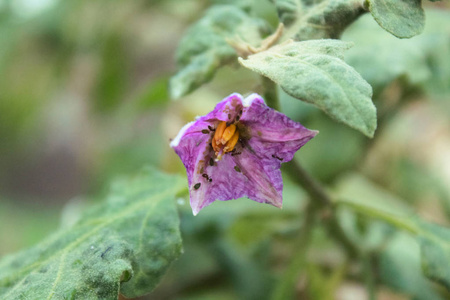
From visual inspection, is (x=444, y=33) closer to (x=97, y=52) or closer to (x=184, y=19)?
(x=184, y=19)

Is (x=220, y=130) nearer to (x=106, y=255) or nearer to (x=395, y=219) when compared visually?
(x=106, y=255)

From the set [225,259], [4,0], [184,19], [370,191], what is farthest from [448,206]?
[4,0]

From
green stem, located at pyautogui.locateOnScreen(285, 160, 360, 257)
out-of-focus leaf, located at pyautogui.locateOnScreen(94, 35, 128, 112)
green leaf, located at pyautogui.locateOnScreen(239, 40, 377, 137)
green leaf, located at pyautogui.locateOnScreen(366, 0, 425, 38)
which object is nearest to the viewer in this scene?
green leaf, located at pyautogui.locateOnScreen(239, 40, 377, 137)

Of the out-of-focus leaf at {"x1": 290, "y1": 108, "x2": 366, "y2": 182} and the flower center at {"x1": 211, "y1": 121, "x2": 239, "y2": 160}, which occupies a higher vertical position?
the flower center at {"x1": 211, "y1": 121, "x2": 239, "y2": 160}

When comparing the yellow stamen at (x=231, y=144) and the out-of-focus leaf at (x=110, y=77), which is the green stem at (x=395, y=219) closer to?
the yellow stamen at (x=231, y=144)

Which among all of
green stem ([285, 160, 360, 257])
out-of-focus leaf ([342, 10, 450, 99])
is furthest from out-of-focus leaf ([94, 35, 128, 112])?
green stem ([285, 160, 360, 257])

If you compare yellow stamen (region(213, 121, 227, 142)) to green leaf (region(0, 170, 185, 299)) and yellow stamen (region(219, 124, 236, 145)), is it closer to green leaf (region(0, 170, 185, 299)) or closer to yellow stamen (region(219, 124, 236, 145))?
yellow stamen (region(219, 124, 236, 145))

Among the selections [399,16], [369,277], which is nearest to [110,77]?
[369,277]
